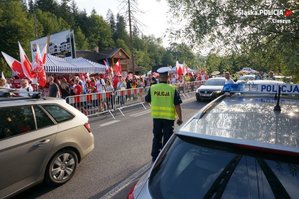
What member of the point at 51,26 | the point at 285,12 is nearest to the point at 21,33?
the point at 51,26

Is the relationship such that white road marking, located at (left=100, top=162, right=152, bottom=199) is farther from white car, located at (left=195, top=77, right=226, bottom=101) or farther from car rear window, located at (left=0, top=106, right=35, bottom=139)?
white car, located at (left=195, top=77, right=226, bottom=101)

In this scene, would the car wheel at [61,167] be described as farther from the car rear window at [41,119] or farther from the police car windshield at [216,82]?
the police car windshield at [216,82]

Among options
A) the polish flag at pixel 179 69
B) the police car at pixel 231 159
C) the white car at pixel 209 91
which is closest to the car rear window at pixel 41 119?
the police car at pixel 231 159

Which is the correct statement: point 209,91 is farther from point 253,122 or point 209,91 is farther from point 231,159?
point 231,159

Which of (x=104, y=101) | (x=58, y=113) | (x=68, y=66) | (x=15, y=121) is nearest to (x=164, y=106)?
(x=58, y=113)

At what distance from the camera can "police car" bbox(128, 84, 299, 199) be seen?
5.32 ft

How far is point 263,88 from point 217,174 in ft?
5.67

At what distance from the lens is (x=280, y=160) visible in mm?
1623

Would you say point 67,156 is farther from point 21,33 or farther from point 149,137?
point 21,33

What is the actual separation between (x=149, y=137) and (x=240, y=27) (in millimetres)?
4227

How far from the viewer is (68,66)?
19375 mm

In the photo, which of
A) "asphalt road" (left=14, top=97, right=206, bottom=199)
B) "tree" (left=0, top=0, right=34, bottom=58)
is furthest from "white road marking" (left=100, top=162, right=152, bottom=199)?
"tree" (left=0, top=0, right=34, bottom=58)

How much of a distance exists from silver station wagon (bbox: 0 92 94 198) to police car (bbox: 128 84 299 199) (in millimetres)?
2467

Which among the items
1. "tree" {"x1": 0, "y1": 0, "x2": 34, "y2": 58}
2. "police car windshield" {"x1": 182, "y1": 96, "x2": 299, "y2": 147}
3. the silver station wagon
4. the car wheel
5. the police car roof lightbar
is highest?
"tree" {"x1": 0, "y1": 0, "x2": 34, "y2": 58}
